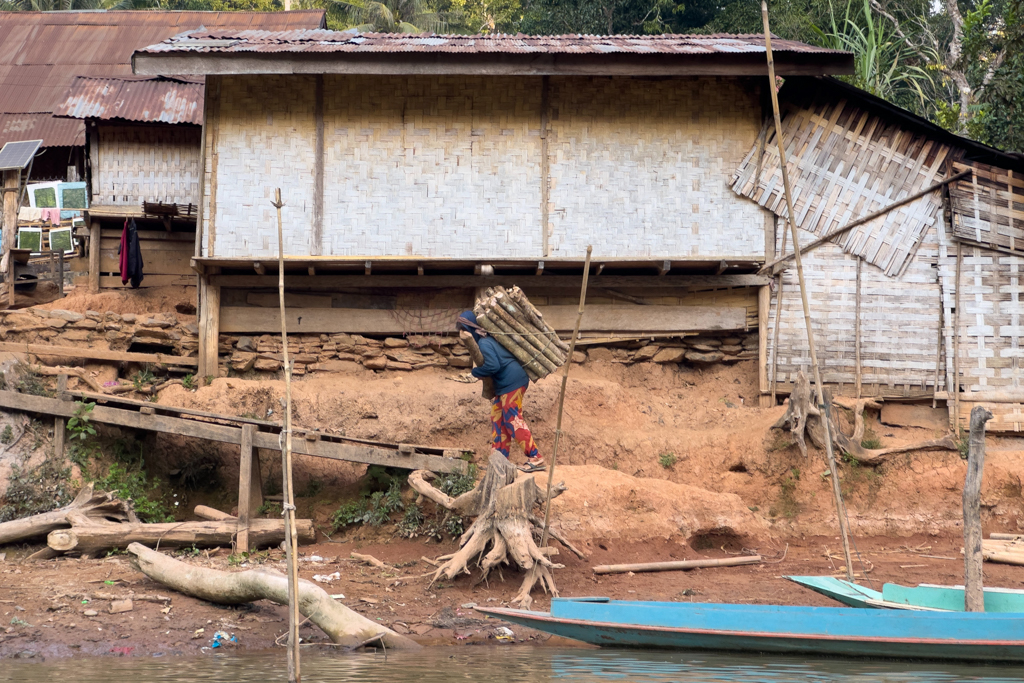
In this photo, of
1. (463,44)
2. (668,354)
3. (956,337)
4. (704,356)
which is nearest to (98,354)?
(463,44)

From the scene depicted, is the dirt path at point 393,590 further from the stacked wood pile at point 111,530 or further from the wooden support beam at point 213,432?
the wooden support beam at point 213,432

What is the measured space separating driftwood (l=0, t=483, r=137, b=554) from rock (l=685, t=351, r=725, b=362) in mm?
6690

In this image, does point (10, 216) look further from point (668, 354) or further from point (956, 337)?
point (956, 337)

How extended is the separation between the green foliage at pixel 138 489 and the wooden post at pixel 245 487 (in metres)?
1.04

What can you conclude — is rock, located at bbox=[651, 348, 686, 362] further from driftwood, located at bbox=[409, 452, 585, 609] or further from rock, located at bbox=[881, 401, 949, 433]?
driftwood, located at bbox=[409, 452, 585, 609]

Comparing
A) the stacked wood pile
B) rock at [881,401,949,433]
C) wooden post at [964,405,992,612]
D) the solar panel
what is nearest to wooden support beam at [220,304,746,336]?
rock at [881,401,949,433]

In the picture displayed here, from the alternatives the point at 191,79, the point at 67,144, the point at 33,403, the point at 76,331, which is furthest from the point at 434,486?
the point at 67,144

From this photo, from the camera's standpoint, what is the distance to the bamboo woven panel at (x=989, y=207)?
1082 centimetres

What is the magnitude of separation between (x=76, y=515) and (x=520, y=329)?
14.9 feet

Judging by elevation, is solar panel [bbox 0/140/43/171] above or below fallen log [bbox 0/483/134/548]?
above

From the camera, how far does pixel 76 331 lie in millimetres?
11289

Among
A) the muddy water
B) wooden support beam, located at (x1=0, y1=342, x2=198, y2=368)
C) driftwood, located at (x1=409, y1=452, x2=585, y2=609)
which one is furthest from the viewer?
wooden support beam, located at (x1=0, y1=342, x2=198, y2=368)

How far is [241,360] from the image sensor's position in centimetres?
1165

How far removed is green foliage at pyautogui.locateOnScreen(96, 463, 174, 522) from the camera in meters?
9.63
